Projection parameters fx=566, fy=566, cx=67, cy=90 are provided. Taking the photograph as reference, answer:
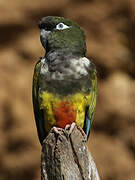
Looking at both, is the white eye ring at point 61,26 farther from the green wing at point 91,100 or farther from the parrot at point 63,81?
the green wing at point 91,100

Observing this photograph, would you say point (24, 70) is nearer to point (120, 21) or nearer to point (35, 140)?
point (35, 140)

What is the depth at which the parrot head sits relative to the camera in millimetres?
4594

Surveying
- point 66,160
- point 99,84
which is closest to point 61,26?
point 66,160

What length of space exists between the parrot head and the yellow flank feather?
15.0 inches

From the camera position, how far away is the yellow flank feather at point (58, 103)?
4.43 metres

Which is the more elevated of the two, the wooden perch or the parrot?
the parrot

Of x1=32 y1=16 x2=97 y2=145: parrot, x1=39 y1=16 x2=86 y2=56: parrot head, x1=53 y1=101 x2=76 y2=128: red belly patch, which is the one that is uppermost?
x1=39 y1=16 x2=86 y2=56: parrot head

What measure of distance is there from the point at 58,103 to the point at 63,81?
177 mm

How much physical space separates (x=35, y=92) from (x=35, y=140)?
3.64 meters

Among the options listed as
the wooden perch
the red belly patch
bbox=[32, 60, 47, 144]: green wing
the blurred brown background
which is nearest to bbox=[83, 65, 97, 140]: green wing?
the red belly patch

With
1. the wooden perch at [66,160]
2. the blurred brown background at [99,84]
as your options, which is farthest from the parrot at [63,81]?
the blurred brown background at [99,84]

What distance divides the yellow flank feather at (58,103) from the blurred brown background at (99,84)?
11.9ft

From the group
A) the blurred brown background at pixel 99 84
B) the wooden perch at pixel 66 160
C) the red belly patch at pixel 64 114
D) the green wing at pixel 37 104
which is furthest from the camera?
the blurred brown background at pixel 99 84

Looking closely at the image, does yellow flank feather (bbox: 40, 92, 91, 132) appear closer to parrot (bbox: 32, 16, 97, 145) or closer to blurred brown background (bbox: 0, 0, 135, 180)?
parrot (bbox: 32, 16, 97, 145)
